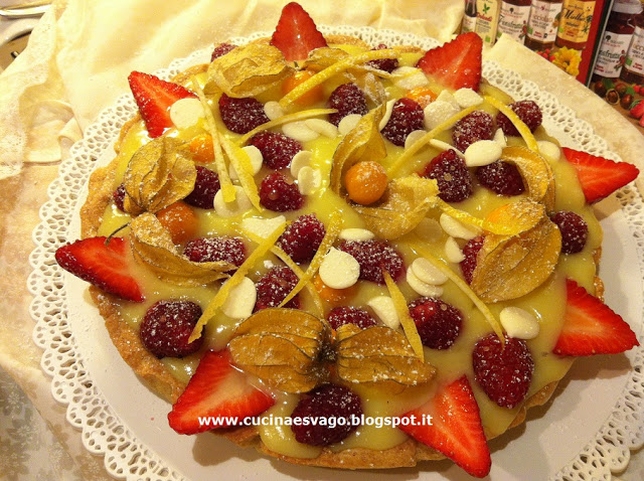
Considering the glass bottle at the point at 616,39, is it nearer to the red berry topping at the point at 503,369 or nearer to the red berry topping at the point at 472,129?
the red berry topping at the point at 472,129

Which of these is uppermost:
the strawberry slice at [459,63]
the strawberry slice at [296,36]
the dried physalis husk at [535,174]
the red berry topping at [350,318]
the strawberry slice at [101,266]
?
the strawberry slice at [296,36]

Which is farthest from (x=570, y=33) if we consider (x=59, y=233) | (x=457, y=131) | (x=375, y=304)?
(x=59, y=233)

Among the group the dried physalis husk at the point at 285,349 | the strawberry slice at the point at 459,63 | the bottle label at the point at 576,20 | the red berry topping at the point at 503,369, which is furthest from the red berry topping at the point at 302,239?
the bottle label at the point at 576,20

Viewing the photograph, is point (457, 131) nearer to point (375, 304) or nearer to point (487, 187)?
point (487, 187)

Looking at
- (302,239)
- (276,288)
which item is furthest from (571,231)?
(276,288)

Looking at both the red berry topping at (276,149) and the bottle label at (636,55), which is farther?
the bottle label at (636,55)

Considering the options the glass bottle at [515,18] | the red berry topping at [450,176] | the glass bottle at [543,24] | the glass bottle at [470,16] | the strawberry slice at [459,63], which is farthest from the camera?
the glass bottle at [470,16]

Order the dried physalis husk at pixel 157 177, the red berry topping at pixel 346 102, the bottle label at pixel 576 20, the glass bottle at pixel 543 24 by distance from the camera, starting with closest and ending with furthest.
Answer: the dried physalis husk at pixel 157 177 < the red berry topping at pixel 346 102 < the bottle label at pixel 576 20 < the glass bottle at pixel 543 24
